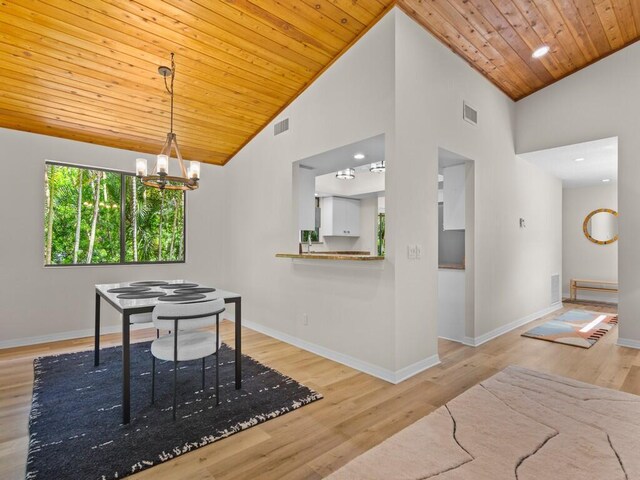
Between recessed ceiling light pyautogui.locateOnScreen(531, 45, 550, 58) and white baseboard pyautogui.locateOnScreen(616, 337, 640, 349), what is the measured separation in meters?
3.47

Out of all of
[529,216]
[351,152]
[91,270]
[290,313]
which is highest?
[351,152]

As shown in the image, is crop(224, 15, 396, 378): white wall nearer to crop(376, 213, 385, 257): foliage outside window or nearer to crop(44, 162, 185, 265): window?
crop(44, 162, 185, 265): window

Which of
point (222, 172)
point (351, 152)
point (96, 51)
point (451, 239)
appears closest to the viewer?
point (96, 51)

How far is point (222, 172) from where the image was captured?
577 cm

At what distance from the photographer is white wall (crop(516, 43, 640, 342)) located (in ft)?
13.3

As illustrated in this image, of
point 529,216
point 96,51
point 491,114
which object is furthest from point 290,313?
point 529,216

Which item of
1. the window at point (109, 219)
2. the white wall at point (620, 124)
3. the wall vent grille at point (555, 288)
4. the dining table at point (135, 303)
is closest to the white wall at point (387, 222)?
the wall vent grille at point (555, 288)

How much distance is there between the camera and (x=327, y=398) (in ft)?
9.01

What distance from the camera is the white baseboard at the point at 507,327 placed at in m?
4.11

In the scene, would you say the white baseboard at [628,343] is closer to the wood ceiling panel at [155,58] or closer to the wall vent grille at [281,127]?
the wood ceiling panel at [155,58]

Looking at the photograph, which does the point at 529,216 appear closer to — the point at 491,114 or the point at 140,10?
the point at 491,114

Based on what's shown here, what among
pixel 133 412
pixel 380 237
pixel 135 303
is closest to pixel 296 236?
pixel 135 303

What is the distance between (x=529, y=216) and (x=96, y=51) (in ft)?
19.0

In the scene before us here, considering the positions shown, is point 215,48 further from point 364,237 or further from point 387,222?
point 364,237
